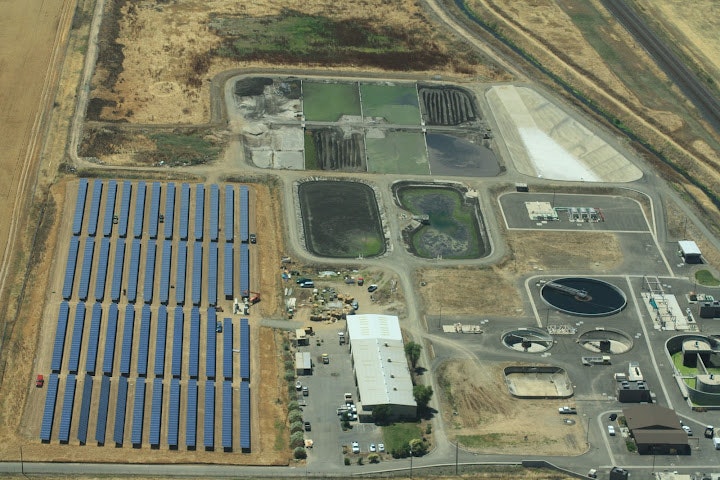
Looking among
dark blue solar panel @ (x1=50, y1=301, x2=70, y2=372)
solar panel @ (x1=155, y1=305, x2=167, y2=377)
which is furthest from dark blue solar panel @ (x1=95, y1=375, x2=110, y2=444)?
solar panel @ (x1=155, y1=305, x2=167, y2=377)

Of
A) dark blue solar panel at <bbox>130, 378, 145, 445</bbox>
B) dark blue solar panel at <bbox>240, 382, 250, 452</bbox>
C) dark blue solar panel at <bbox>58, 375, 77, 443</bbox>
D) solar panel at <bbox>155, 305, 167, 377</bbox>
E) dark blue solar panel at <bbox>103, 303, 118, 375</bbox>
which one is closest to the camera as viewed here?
dark blue solar panel at <bbox>58, 375, 77, 443</bbox>

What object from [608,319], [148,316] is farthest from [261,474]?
[608,319]

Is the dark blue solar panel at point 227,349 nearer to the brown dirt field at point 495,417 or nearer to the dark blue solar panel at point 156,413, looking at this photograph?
the dark blue solar panel at point 156,413

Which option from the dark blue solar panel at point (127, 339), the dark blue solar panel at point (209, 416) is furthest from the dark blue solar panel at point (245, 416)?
the dark blue solar panel at point (127, 339)

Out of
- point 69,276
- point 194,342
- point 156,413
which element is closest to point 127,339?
point 194,342

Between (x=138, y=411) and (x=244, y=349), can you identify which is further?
(x=244, y=349)

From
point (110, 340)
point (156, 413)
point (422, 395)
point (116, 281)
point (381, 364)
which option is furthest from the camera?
point (116, 281)

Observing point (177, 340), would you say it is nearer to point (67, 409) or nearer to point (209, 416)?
point (209, 416)

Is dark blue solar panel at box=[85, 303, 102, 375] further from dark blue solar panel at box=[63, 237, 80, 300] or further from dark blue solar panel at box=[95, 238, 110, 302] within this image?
dark blue solar panel at box=[63, 237, 80, 300]
